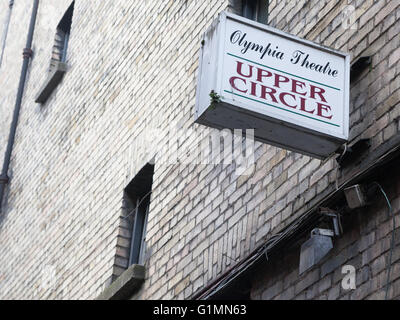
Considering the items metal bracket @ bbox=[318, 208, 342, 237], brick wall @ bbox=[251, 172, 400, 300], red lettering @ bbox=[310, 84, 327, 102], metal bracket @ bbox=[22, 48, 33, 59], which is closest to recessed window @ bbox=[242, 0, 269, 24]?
red lettering @ bbox=[310, 84, 327, 102]

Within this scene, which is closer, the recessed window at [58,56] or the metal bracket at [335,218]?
the metal bracket at [335,218]

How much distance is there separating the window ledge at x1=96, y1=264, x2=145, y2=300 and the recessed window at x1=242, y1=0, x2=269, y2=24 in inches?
102

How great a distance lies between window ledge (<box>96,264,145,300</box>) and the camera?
873 centimetres

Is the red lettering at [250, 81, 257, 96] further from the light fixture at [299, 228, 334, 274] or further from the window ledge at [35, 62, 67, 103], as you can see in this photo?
the window ledge at [35, 62, 67, 103]

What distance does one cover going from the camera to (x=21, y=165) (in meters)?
13.8

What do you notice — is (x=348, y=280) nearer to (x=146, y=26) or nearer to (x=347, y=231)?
(x=347, y=231)

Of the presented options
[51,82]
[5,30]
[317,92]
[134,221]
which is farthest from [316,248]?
[5,30]

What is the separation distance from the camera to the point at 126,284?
8.75 meters

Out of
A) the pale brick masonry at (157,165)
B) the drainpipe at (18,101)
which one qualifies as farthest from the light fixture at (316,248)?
the drainpipe at (18,101)

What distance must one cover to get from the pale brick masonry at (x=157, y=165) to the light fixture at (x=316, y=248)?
0.47ft

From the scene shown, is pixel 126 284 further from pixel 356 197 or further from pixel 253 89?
pixel 356 197

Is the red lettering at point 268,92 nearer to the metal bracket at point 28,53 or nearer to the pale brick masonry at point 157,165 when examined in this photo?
the pale brick masonry at point 157,165

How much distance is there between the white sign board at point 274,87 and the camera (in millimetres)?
5945
